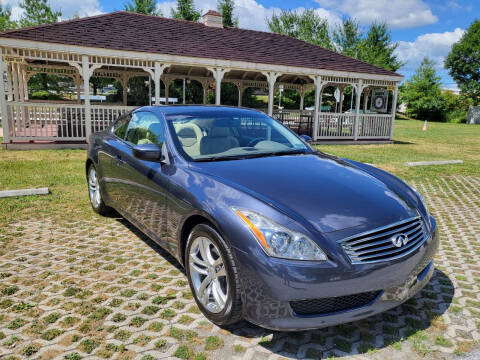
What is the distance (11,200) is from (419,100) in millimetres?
52339

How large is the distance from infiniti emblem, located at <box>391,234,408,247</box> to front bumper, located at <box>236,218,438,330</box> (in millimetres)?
123

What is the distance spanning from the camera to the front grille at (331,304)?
8.02 ft

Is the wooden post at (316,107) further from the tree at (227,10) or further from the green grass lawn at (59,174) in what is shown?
the tree at (227,10)

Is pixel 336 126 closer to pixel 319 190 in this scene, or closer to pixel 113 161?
pixel 113 161

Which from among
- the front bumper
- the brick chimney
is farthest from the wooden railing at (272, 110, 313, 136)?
the front bumper

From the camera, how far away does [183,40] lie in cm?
1549

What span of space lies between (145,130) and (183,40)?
40.5 feet

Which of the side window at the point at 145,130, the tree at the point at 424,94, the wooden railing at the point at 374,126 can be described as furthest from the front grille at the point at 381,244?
the tree at the point at 424,94

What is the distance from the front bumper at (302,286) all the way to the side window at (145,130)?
6.26ft

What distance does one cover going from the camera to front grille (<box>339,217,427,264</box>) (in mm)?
2486

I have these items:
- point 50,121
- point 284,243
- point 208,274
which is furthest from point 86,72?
point 284,243

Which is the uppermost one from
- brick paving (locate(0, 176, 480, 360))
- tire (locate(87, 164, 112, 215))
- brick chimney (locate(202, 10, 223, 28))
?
brick chimney (locate(202, 10, 223, 28))

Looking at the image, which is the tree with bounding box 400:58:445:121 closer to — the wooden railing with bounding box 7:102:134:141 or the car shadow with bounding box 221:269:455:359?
the wooden railing with bounding box 7:102:134:141

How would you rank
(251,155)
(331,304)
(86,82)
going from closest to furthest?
(331,304) → (251,155) → (86,82)
